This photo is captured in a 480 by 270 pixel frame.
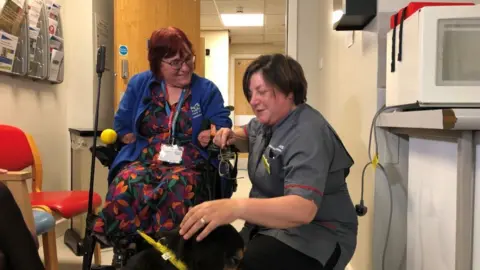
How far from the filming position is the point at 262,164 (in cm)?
129

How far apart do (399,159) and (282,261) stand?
66cm

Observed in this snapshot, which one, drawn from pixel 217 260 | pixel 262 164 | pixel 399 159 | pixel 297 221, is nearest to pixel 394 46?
pixel 399 159

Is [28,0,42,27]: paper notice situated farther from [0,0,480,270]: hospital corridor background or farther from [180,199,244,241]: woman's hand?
[180,199,244,241]: woman's hand

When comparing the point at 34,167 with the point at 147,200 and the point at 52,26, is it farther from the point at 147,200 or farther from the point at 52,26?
the point at 52,26

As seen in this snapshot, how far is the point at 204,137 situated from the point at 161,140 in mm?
192

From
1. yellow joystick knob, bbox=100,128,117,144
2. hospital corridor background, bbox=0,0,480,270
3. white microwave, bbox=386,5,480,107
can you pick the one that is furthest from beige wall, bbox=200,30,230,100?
white microwave, bbox=386,5,480,107

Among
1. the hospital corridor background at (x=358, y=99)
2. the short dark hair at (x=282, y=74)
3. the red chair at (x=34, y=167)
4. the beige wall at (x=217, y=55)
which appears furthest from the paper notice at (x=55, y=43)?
the beige wall at (x=217, y=55)

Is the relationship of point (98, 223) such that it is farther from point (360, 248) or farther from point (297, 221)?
point (360, 248)

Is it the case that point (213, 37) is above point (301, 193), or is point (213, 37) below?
above

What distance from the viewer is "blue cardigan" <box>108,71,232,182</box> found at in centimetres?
179

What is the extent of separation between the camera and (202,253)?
1.00 m

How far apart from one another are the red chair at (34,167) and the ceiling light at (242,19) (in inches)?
173

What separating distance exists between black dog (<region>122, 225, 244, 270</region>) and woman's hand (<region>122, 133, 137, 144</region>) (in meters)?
0.79

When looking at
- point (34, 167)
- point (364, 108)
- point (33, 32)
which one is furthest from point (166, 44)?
point (33, 32)
